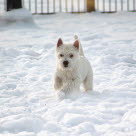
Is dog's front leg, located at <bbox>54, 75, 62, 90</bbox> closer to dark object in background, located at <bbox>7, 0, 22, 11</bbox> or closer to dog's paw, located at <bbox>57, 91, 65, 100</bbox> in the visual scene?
dog's paw, located at <bbox>57, 91, 65, 100</bbox>

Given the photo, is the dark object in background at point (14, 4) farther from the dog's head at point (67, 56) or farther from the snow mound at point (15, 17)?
the dog's head at point (67, 56)

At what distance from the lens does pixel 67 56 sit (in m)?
6.01

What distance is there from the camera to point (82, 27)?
1275cm

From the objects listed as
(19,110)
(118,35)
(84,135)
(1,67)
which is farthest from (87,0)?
(84,135)

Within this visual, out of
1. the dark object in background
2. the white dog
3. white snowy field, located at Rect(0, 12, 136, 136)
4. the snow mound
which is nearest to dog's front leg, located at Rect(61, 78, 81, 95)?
the white dog

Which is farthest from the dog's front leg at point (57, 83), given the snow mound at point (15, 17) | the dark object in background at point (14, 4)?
the dark object in background at point (14, 4)

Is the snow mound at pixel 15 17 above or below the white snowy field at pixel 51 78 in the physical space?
above

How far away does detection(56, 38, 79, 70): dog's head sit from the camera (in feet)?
19.6

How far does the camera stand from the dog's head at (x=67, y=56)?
5.98 meters

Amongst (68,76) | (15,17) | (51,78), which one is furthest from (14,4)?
(68,76)

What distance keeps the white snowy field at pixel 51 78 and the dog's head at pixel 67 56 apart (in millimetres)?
447

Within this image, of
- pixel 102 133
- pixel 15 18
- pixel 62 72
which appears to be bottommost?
pixel 102 133

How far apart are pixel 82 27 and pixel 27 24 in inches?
65.5

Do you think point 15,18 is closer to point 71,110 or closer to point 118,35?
point 118,35
